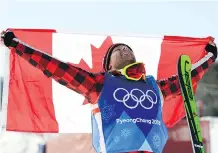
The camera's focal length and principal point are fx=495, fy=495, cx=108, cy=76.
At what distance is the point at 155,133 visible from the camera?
2.65 metres

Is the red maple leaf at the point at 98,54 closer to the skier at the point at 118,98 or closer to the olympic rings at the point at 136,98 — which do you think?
the skier at the point at 118,98

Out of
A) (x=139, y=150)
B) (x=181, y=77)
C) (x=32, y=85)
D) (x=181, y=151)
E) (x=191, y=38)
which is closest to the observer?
(x=139, y=150)

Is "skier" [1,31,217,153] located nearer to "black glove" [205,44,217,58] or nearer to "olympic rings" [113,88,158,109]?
"olympic rings" [113,88,158,109]

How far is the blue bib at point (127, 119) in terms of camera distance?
8.41ft

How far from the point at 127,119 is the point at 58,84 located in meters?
1.04

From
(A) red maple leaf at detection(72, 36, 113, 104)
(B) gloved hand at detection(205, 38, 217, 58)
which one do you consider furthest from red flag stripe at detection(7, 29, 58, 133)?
(B) gloved hand at detection(205, 38, 217, 58)

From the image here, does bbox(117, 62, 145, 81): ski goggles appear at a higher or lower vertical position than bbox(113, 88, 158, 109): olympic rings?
higher

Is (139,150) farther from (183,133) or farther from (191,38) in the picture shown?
(183,133)

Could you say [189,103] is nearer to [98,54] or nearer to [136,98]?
[136,98]

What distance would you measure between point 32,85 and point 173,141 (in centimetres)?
510

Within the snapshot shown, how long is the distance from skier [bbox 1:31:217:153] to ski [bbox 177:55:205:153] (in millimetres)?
179

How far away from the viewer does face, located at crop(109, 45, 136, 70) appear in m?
2.80

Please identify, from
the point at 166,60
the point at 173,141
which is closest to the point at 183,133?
the point at 173,141

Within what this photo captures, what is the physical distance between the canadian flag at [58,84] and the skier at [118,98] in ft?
2.13
